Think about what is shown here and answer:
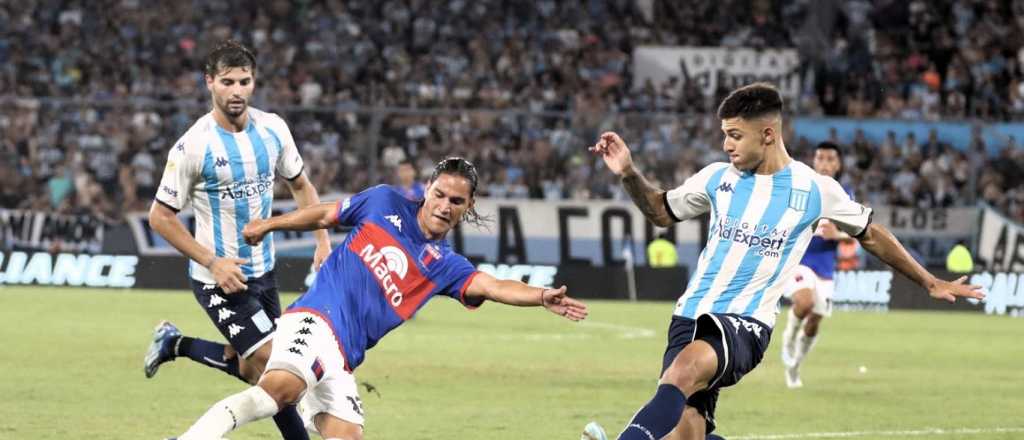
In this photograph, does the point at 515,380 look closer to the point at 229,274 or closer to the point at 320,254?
the point at 320,254

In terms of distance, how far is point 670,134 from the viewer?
2769cm

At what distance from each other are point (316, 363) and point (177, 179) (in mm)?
2070

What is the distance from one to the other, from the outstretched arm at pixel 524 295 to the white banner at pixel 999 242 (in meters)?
21.2


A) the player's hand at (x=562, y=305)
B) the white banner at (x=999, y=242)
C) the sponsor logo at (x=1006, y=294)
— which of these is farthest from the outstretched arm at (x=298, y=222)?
the white banner at (x=999, y=242)

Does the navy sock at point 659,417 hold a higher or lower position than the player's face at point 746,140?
lower

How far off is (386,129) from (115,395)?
50.2ft

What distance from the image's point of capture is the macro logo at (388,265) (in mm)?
7434

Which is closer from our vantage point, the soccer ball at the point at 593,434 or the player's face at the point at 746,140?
the soccer ball at the point at 593,434

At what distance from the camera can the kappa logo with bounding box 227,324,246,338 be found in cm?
892

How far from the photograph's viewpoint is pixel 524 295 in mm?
7246

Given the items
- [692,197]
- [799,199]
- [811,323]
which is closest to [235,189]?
[692,197]

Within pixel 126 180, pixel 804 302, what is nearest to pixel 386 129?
pixel 126 180

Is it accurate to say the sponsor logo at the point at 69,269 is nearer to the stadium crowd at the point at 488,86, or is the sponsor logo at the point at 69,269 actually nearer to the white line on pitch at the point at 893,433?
the stadium crowd at the point at 488,86

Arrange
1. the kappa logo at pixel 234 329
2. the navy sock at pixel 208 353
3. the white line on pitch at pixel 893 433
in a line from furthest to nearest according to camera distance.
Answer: the white line on pitch at pixel 893 433, the navy sock at pixel 208 353, the kappa logo at pixel 234 329
